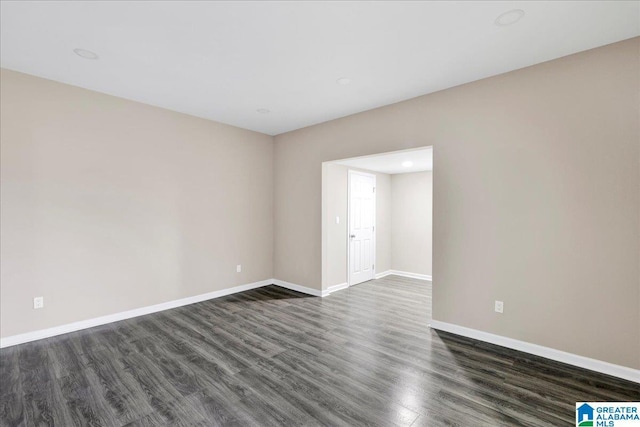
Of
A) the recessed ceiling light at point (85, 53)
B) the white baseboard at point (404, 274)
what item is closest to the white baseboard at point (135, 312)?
the white baseboard at point (404, 274)

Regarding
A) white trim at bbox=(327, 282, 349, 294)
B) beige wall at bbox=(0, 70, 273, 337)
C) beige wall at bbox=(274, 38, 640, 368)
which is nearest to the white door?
white trim at bbox=(327, 282, 349, 294)

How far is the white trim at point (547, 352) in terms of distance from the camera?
2426 mm

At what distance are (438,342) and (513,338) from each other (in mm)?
742

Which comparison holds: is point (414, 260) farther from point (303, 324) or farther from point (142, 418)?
point (142, 418)

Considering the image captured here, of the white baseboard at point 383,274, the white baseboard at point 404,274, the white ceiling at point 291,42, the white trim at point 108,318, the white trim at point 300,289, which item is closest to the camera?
the white ceiling at point 291,42

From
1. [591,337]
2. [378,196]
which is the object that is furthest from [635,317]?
[378,196]

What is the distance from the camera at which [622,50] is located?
2.45 m

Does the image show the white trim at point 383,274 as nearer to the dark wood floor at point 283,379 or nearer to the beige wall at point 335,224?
the beige wall at point 335,224

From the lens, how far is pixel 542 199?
9.25 ft

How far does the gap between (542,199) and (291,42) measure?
2.82 m

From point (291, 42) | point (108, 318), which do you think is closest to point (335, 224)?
point (291, 42)

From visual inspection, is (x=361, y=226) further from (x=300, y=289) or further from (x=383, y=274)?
(x=300, y=289)

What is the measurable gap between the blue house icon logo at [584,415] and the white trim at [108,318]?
448cm

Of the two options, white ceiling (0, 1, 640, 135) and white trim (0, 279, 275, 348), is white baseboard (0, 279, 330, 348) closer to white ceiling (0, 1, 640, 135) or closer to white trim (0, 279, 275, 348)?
white trim (0, 279, 275, 348)
